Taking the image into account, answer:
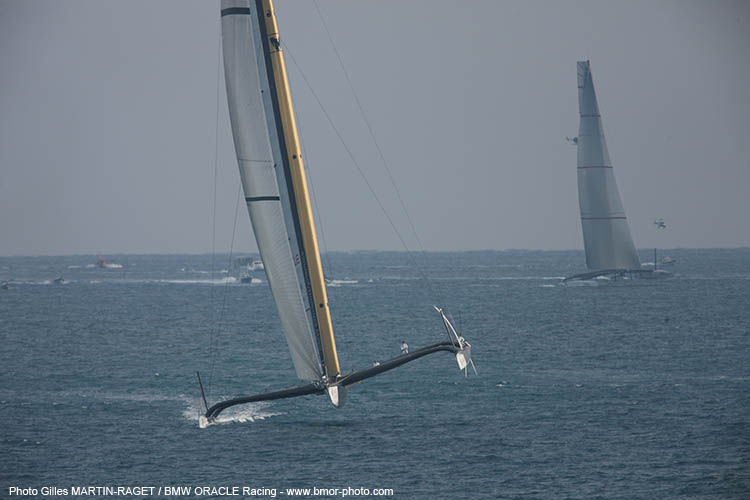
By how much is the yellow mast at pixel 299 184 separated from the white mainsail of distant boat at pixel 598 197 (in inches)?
4047

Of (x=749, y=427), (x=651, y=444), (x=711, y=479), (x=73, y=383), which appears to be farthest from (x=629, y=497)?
(x=73, y=383)

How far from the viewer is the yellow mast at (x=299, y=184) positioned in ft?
130

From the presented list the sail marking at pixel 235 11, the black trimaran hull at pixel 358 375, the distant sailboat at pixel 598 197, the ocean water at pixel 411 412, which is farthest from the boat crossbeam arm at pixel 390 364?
the distant sailboat at pixel 598 197

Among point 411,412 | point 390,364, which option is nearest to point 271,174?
point 390,364

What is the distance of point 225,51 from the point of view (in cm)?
3947

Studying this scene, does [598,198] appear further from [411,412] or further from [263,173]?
[263,173]

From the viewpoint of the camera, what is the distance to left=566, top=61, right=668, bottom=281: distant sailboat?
13900 centimetres

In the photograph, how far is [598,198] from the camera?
138750mm

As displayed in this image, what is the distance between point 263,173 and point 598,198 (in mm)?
104537

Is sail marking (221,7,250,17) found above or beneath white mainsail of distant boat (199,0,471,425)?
above

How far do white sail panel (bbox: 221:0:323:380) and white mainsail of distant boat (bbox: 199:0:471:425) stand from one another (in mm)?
39

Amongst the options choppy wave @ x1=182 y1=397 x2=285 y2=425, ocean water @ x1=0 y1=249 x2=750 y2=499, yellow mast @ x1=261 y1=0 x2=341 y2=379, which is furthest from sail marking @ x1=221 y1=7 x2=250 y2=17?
choppy wave @ x1=182 y1=397 x2=285 y2=425

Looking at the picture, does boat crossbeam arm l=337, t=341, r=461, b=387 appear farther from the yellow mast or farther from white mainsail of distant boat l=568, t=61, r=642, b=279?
white mainsail of distant boat l=568, t=61, r=642, b=279

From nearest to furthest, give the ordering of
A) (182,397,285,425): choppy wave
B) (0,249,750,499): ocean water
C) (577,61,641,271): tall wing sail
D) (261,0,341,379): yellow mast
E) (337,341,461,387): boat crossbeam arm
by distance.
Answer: (0,249,750,499): ocean water < (337,341,461,387): boat crossbeam arm < (261,0,341,379): yellow mast < (182,397,285,425): choppy wave < (577,61,641,271): tall wing sail
